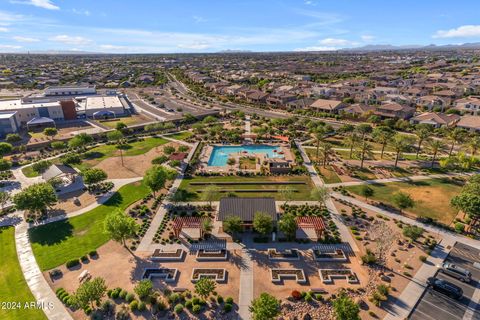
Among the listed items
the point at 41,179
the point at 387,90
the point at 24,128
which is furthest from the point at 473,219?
A: the point at 24,128

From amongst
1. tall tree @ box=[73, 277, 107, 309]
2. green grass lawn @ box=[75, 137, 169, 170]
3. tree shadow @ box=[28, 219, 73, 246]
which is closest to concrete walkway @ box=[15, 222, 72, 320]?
tree shadow @ box=[28, 219, 73, 246]

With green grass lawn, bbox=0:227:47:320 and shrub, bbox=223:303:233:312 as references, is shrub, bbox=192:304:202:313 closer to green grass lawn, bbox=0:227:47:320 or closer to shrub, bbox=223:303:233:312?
shrub, bbox=223:303:233:312

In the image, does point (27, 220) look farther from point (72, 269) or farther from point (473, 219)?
point (473, 219)

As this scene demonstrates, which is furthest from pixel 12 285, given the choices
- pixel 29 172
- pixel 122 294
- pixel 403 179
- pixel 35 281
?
pixel 403 179

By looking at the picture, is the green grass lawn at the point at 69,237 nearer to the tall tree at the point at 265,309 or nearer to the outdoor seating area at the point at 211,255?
the outdoor seating area at the point at 211,255

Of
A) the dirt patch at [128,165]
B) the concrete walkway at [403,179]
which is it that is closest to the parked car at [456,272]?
the concrete walkway at [403,179]

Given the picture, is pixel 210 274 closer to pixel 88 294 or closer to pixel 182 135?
pixel 88 294
